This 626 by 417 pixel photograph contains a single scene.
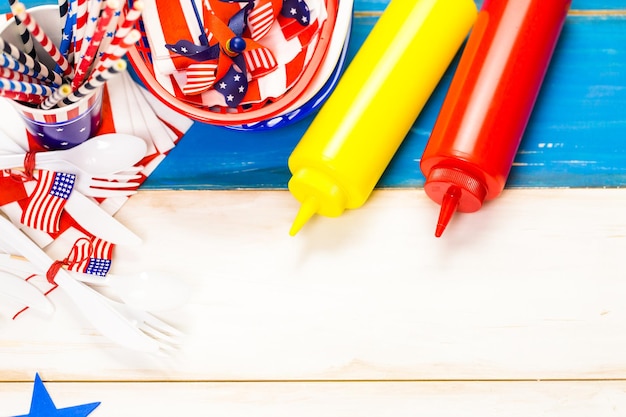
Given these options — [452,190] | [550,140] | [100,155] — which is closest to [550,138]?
[550,140]

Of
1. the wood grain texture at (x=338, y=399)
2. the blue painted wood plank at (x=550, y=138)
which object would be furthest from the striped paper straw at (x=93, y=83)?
the wood grain texture at (x=338, y=399)

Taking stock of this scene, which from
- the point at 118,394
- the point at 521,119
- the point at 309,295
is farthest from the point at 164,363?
the point at 521,119

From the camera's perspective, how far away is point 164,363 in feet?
2.03

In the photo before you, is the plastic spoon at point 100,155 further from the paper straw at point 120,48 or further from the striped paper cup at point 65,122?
the paper straw at point 120,48

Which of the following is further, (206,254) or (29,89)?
(206,254)

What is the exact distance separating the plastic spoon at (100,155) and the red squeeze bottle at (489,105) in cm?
29

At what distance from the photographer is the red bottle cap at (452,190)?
583 mm

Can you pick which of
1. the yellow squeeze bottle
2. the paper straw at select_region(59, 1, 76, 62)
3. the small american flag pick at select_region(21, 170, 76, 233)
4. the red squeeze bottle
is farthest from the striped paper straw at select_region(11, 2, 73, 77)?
the red squeeze bottle

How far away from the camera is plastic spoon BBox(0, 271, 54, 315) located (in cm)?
62

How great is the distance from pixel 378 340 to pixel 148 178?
0.93 feet

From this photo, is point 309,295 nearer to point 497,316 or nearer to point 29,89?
point 497,316

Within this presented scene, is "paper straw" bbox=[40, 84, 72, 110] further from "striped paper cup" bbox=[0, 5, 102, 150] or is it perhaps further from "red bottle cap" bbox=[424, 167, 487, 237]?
"red bottle cap" bbox=[424, 167, 487, 237]

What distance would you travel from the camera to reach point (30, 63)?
533mm

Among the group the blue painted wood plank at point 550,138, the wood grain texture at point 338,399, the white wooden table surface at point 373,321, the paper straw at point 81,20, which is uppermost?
the paper straw at point 81,20
